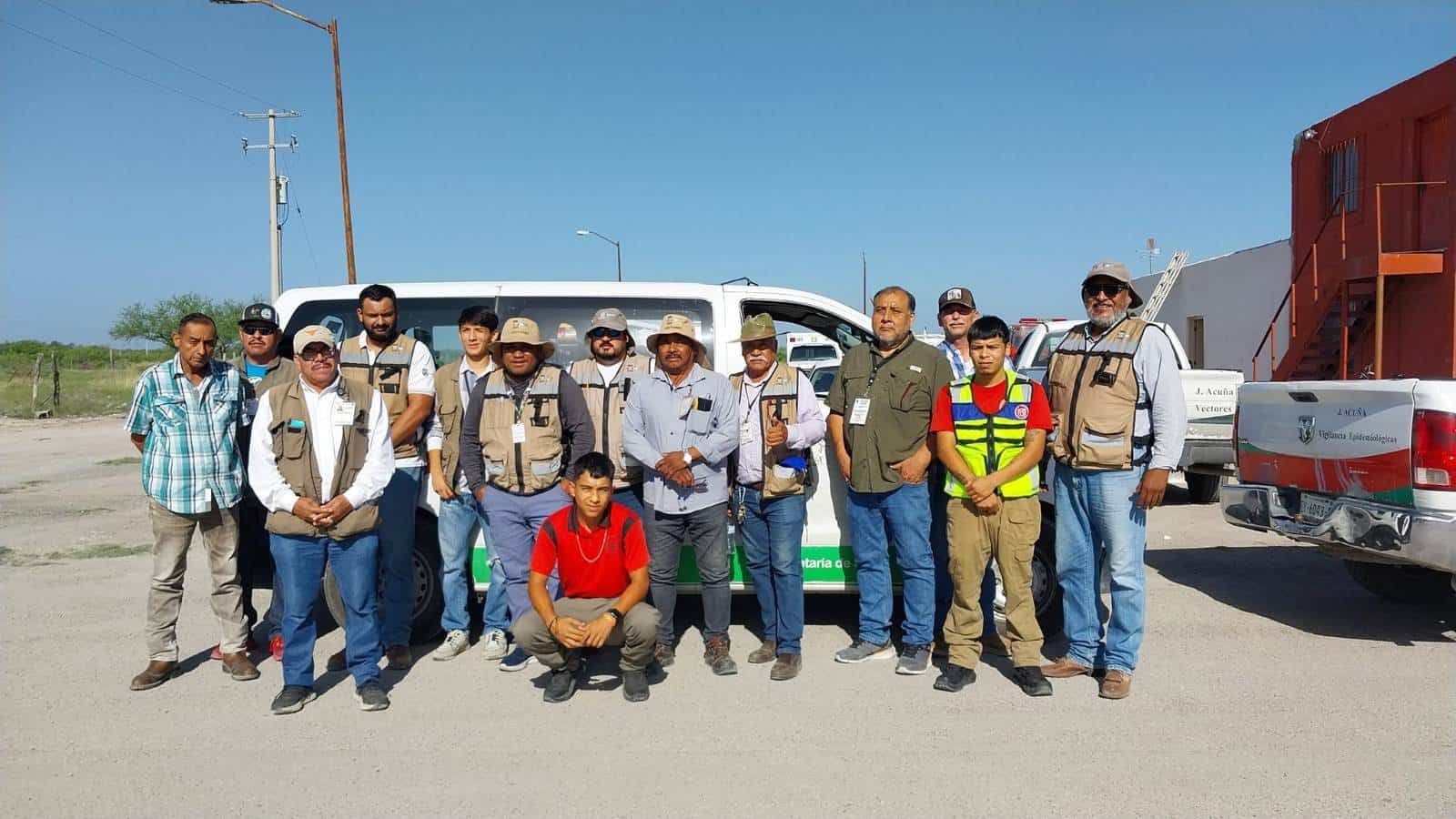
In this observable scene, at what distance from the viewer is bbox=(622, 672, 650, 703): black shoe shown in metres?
4.83

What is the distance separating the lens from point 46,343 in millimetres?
68125

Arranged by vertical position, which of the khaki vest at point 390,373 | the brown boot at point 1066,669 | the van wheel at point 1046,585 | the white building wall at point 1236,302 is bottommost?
the brown boot at point 1066,669

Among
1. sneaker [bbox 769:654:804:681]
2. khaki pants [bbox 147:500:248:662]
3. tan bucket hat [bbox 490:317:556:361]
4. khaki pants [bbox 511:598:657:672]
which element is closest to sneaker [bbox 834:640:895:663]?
sneaker [bbox 769:654:804:681]

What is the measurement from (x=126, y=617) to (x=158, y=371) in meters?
2.34

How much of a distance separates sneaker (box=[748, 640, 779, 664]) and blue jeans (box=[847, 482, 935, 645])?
18.8 inches

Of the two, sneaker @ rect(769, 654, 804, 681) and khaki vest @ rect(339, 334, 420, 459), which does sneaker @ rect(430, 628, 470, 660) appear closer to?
khaki vest @ rect(339, 334, 420, 459)

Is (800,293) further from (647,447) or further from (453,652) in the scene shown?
(453,652)

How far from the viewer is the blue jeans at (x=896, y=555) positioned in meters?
5.16

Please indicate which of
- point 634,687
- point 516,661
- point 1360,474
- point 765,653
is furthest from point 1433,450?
point 516,661

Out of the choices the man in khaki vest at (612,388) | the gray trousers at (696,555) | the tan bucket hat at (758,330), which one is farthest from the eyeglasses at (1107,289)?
the man in khaki vest at (612,388)

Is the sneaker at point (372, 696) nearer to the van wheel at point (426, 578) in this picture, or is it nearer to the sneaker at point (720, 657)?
the van wheel at point (426, 578)

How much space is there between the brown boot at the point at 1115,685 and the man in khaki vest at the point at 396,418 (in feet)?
11.8

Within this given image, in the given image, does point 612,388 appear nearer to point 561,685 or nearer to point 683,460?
point 683,460

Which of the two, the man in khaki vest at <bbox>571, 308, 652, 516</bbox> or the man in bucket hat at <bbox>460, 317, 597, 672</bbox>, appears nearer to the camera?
the man in bucket hat at <bbox>460, 317, 597, 672</bbox>
